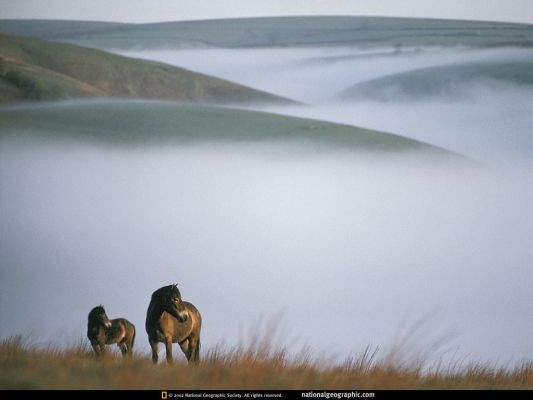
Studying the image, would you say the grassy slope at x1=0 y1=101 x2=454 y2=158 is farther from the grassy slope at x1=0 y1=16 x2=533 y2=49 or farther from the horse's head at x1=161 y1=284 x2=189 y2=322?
the horse's head at x1=161 y1=284 x2=189 y2=322

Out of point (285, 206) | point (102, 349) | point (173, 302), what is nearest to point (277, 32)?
point (285, 206)

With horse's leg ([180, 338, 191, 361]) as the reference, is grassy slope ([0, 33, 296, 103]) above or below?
above

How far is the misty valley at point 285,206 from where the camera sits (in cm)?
354

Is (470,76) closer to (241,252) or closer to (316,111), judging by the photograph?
(316,111)

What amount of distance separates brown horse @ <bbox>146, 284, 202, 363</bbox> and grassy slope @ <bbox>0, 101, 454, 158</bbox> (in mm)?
1009

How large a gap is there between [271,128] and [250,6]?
637 mm

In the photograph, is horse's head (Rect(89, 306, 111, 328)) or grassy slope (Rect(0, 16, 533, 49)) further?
grassy slope (Rect(0, 16, 533, 49))

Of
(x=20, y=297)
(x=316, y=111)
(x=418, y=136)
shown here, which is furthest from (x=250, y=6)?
(x=20, y=297)

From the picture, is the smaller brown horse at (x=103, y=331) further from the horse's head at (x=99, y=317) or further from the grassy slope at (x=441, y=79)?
the grassy slope at (x=441, y=79)

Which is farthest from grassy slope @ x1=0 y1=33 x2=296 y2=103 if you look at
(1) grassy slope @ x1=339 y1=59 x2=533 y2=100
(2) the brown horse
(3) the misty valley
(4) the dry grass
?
(2) the brown horse

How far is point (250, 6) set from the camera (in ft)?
12.8

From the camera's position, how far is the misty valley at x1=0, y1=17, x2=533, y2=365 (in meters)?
3.54

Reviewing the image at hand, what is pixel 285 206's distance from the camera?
3.63 m

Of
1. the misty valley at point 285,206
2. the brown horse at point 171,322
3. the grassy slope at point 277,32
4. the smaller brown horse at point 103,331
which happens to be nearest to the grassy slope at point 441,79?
the misty valley at point 285,206
